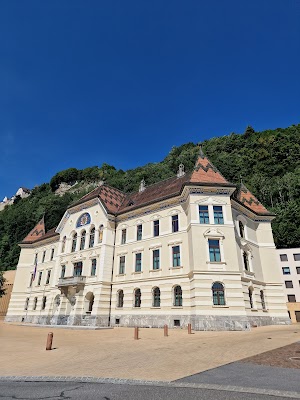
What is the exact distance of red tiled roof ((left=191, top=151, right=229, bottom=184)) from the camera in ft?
86.8

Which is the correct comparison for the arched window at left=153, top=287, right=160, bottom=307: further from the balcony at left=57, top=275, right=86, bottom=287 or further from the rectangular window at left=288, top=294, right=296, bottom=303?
the rectangular window at left=288, top=294, right=296, bottom=303

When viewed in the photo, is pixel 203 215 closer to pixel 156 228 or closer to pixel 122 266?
pixel 156 228

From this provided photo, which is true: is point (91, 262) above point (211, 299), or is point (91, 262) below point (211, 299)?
above

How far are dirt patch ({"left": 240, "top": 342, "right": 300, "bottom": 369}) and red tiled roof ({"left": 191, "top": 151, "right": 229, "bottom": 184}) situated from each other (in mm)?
17509

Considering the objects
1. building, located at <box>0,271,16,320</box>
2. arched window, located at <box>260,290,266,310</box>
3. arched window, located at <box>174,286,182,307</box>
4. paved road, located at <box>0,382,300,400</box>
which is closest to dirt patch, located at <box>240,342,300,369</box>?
paved road, located at <box>0,382,300,400</box>

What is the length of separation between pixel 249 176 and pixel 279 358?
6581 centimetres

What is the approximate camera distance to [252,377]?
21.8 feet

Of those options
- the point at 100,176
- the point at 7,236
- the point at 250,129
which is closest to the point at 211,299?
the point at 7,236

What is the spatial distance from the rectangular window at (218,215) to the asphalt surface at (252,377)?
17.6 m

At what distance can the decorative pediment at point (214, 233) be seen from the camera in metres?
24.2

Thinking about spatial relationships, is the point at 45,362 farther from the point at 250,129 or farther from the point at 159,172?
the point at 250,129

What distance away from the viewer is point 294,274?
45.9m

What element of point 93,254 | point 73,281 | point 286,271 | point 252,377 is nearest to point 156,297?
point 93,254

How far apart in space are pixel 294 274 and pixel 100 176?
76928 millimetres
